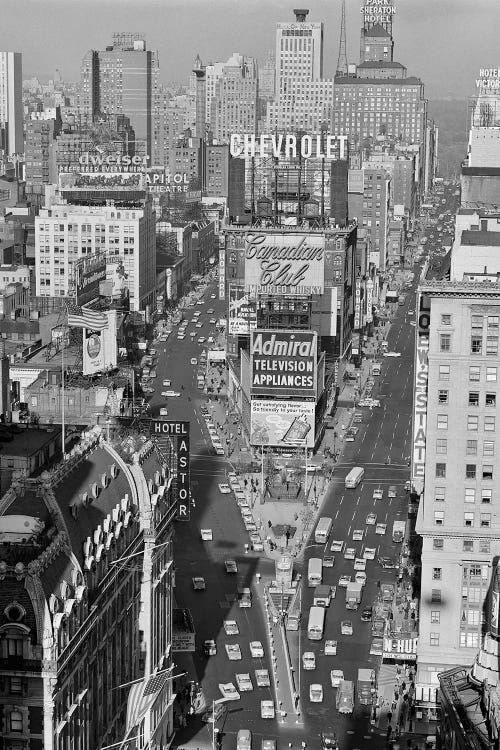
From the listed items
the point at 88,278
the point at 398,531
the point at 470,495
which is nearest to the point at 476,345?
the point at 470,495

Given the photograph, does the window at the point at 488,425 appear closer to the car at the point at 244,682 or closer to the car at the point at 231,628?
the car at the point at 244,682

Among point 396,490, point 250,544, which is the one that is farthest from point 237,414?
point 250,544

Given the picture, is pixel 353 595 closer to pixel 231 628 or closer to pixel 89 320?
pixel 231 628

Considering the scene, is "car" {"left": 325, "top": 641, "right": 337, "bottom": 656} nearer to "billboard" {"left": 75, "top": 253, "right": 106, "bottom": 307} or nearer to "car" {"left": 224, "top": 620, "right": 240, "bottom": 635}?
"car" {"left": 224, "top": 620, "right": 240, "bottom": 635}

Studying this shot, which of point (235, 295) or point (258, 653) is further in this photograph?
point (235, 295)

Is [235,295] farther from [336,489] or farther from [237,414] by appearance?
[336,489]

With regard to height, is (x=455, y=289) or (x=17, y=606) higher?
(x=455, y=289)

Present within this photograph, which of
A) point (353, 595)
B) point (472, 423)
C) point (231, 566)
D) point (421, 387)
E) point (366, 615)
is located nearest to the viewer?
point (472, 423)
